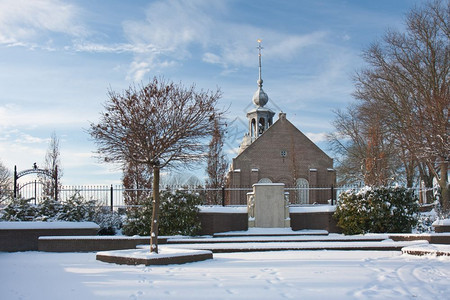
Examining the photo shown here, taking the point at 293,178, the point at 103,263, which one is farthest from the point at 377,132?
the point at 103,263

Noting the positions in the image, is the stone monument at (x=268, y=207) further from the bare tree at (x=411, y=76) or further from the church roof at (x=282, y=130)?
the church roof at (x=282, y=130)

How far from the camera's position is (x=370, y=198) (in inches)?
705

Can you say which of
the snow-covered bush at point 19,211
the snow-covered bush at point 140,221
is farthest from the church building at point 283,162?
the snow-covered bush at point 19,211

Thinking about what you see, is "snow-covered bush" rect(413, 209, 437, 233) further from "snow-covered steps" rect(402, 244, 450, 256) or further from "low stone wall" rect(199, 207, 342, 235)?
"snow-covered steps" rect(402, 244, 450, 256)

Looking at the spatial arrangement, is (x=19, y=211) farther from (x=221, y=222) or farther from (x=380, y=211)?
(x=380, y=211)

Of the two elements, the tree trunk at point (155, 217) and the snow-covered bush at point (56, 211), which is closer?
the tree trunk at point (155, 217)

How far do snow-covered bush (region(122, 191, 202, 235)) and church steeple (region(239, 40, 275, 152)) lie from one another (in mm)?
37166

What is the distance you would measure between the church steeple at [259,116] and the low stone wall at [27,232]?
39618mm

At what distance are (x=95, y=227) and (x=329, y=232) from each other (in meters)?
8.77

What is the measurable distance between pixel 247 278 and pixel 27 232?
10.3 metres

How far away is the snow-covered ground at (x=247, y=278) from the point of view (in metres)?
7.56

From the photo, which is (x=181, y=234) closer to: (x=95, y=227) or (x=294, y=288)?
(x=95, y=227)

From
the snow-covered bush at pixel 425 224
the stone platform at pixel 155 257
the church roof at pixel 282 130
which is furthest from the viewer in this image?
the church roof at pixel 282 130

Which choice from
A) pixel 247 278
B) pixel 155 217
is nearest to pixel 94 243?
pixel 155 217
